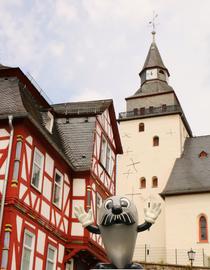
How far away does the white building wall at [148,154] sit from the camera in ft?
146

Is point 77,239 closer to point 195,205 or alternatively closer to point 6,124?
point 6,124

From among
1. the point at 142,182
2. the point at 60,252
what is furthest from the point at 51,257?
the point at 142,182

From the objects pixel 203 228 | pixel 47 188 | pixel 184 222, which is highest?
pixel 184 222

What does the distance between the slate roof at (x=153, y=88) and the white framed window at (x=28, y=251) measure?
111 feet

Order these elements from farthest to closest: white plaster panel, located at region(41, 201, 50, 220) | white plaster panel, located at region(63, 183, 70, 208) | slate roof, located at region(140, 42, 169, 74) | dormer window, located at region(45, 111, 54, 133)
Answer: slate roof, located at region(140, 42, 169, 74), dormer window, located at region(45, 111, 54, 133), white plaster panel, located at region(63, 183, 70, 208), white plaster panel, located at region(41, 201, 50, 220)

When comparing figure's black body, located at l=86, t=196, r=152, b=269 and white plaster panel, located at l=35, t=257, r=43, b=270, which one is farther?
white plaster panel, located at l=35, t=257, r=43, b=270

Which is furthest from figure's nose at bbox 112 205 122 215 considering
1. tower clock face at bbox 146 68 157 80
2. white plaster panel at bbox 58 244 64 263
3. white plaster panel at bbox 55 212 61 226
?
tower clock face at bbox 146 68 157 80

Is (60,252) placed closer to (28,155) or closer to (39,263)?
(39,263)

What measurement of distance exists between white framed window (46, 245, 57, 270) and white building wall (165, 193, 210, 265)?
19752 millimetres

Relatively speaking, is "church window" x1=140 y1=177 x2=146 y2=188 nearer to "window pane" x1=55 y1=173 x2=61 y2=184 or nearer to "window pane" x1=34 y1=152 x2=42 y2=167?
"window pane" x1=55 y1=173 x2=61 y2=184

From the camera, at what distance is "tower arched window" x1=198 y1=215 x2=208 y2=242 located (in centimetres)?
3837

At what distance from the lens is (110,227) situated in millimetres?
8492

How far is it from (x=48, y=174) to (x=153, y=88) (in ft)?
108

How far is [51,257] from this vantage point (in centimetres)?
1955
